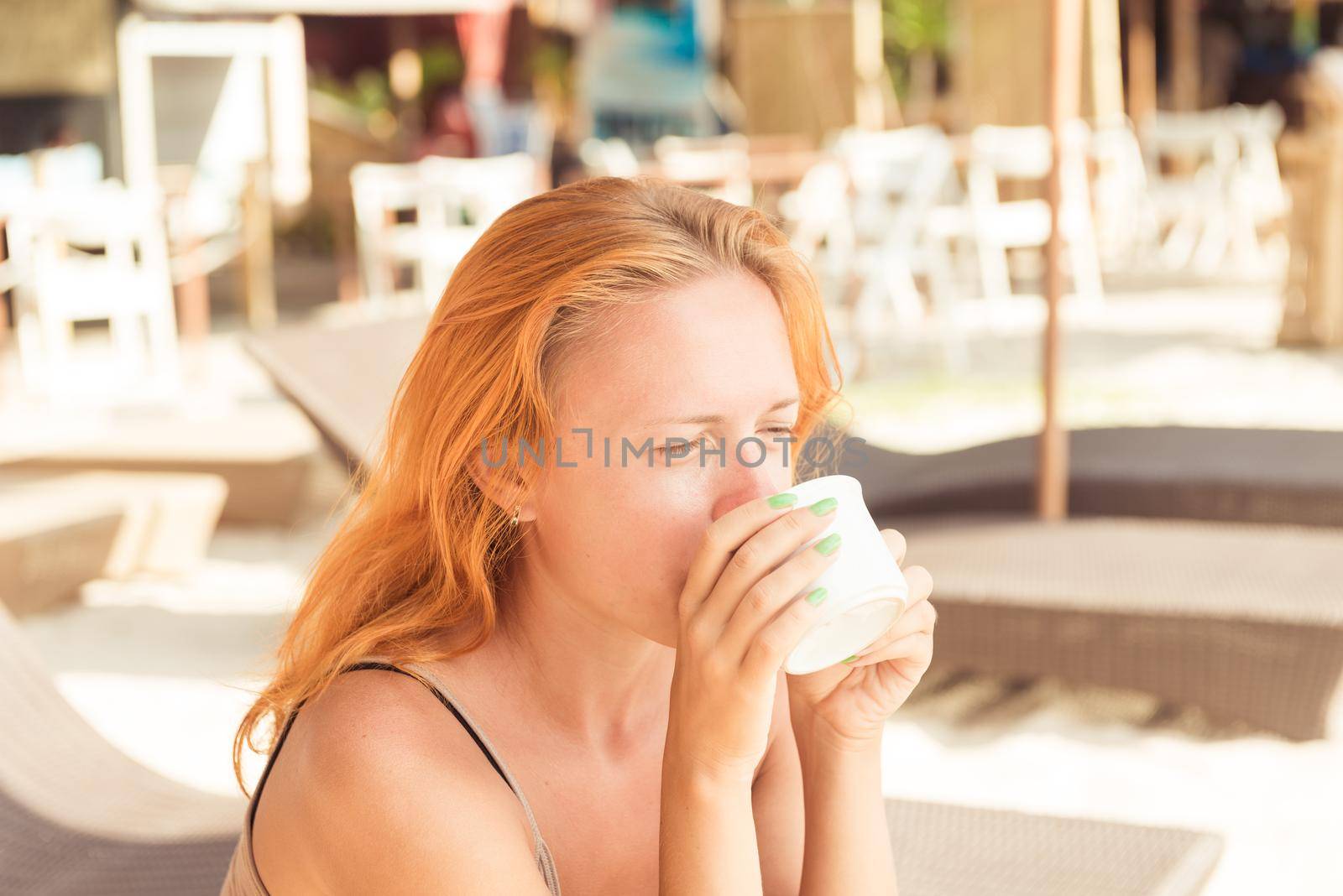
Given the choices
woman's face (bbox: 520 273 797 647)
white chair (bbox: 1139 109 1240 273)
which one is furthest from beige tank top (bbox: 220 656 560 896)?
→ white chair (bbox: 1139 109 1240 273)

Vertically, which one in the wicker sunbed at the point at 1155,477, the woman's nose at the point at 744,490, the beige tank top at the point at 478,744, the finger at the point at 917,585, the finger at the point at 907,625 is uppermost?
the woman's nose at the point at 744,490

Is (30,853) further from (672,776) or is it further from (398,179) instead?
(398,179)

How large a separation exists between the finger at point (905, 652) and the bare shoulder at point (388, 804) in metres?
0.29

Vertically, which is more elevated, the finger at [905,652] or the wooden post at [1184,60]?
the wooden post at [1184,60]

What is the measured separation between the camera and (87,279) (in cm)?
738

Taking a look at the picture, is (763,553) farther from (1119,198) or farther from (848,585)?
(1119,198)

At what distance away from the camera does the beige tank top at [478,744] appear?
1071 mm

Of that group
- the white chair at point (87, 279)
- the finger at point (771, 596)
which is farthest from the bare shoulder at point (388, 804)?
the white chair at point (87, 279)

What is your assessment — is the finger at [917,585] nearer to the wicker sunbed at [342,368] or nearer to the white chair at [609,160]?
the wicker sunbed at [342,368]

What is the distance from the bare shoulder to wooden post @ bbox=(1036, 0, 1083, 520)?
2.45m

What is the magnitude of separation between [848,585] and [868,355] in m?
6.81

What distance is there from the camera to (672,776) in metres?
1.03

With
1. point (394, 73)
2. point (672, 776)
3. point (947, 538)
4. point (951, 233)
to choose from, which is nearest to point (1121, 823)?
point (672, 776)

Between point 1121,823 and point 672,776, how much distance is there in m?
0.93
